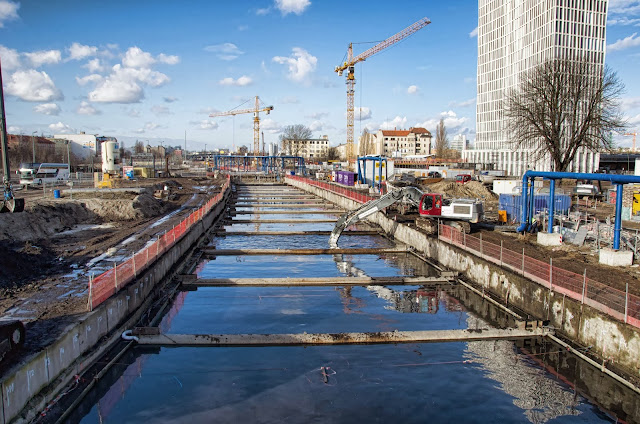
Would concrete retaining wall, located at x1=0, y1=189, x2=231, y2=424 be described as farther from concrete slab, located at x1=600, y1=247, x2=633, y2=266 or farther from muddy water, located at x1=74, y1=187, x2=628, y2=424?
concrete slab, located at x1=600, y1=247, x2=633, y2=266

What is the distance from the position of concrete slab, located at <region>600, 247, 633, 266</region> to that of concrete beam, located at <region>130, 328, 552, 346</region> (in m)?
5.38

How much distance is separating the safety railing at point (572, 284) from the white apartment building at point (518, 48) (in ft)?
205

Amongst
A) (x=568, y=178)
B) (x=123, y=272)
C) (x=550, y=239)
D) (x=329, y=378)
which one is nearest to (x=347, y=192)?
(x=550, y=239)

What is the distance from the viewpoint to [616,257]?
687 inches

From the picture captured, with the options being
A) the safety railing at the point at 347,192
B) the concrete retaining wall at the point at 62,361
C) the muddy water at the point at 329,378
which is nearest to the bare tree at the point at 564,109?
the safety railing at the point at 347,192

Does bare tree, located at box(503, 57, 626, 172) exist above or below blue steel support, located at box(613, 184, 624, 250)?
above

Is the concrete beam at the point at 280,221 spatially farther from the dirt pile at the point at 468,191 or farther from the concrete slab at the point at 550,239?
the concrete slab at the point at 550,239

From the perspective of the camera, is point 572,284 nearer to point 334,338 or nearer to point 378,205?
point 334,338

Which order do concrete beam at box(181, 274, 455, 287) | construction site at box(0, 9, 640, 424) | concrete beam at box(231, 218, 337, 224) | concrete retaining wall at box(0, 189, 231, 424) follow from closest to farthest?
concrete retaining wall at box(0, 189, 231, 424) < construction site at box(0, 9, 640, 424) < concrete beam at box(181, 274, 455, 287) < concrete beam at box(231, 218, 337, 224)

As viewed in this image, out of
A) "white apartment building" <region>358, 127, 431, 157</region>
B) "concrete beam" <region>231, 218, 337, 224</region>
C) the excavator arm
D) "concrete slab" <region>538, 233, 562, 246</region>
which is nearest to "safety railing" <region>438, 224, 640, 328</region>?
"concrete slab" <region>538, 233, 562, 246</region>

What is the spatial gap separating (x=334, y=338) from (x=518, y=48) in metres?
96.4

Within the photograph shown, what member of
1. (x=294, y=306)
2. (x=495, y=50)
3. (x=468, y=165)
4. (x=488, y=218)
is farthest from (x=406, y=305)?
(x=495, y=50)

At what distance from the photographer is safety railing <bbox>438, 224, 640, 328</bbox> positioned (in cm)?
1213

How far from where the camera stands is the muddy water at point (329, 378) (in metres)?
10.0
